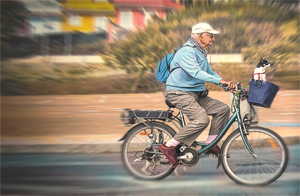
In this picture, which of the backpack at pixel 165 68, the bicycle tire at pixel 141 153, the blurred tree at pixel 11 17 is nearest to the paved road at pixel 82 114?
the blurred tree at pixel 11 17

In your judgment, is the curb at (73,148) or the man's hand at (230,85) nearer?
the man's hand at (230,85)

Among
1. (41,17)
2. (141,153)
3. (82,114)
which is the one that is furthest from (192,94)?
(41,17)

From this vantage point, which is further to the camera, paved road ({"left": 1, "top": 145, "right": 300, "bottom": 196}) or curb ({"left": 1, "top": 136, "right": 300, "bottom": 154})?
curb ({"left": 1, "top": 136, "right": 300, "bottom": 154})

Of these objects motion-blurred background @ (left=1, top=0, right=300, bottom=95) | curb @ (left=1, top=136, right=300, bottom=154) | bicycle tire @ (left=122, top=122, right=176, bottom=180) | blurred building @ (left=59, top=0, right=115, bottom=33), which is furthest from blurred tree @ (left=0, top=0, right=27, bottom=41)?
bicycle tire @ (left=122, top=122, right=176, bottom=180)

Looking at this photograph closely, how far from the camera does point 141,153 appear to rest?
4887mm

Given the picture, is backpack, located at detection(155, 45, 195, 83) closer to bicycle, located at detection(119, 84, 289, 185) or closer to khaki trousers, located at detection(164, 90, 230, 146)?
khaki trousers, located at detection(164, 90, 230, 146)

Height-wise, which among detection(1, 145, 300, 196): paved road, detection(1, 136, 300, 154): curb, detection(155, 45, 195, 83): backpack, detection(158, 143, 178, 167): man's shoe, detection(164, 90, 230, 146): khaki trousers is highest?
detection(155, 45, 195, 83): backpack

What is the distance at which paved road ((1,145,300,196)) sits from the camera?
4.60m

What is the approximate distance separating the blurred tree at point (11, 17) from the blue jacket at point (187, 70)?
6.04 metres

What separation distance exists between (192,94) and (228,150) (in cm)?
74

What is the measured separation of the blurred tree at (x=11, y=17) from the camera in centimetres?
972

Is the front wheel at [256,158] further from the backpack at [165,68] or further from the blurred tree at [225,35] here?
the blurred tree at [225,35]

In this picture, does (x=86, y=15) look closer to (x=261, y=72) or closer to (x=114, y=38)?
(x=114, y=38)

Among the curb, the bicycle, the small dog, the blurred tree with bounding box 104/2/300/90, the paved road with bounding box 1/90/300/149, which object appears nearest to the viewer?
the small dog
